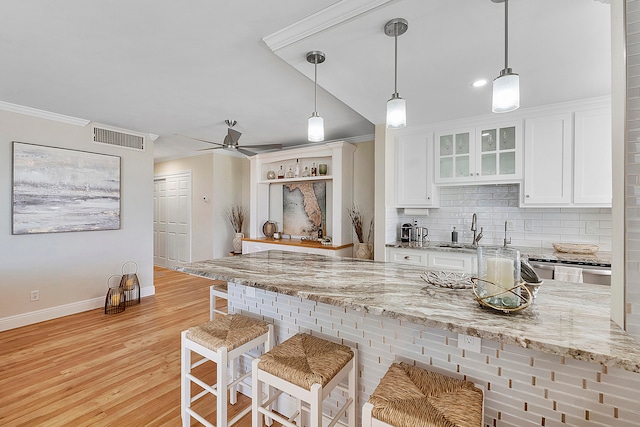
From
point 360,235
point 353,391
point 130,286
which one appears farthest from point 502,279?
point 130,286

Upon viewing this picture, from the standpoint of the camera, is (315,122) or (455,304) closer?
(455,304)

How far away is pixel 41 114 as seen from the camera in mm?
3275

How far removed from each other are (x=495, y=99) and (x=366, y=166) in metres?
3.12

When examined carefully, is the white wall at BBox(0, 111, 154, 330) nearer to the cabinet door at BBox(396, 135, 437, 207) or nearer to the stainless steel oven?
the cabinet door at BBox(396, 135, 437, 207)

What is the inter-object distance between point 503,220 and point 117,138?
5.07 m

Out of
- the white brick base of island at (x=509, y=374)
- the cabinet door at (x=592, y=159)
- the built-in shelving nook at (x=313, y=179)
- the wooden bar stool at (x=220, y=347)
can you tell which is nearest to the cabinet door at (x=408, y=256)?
the built-in shelving nook at (x=313, y=179)

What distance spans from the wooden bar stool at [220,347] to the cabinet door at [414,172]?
8.14ft

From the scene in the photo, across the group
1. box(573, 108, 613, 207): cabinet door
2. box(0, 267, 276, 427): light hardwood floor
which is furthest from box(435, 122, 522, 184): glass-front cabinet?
box(0, 267, 276, 427): light hardwood floor

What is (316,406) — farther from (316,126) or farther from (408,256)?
(408,256)

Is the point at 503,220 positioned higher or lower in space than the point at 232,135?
lower

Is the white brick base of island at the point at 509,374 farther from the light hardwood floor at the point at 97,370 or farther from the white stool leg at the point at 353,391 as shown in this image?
the light hardwood floor at the point at 97,370

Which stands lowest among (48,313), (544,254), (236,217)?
(48,313)

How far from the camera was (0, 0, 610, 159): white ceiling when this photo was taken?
1543 mm

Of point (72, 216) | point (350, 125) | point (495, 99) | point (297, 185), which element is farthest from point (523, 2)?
point (72, 216)
